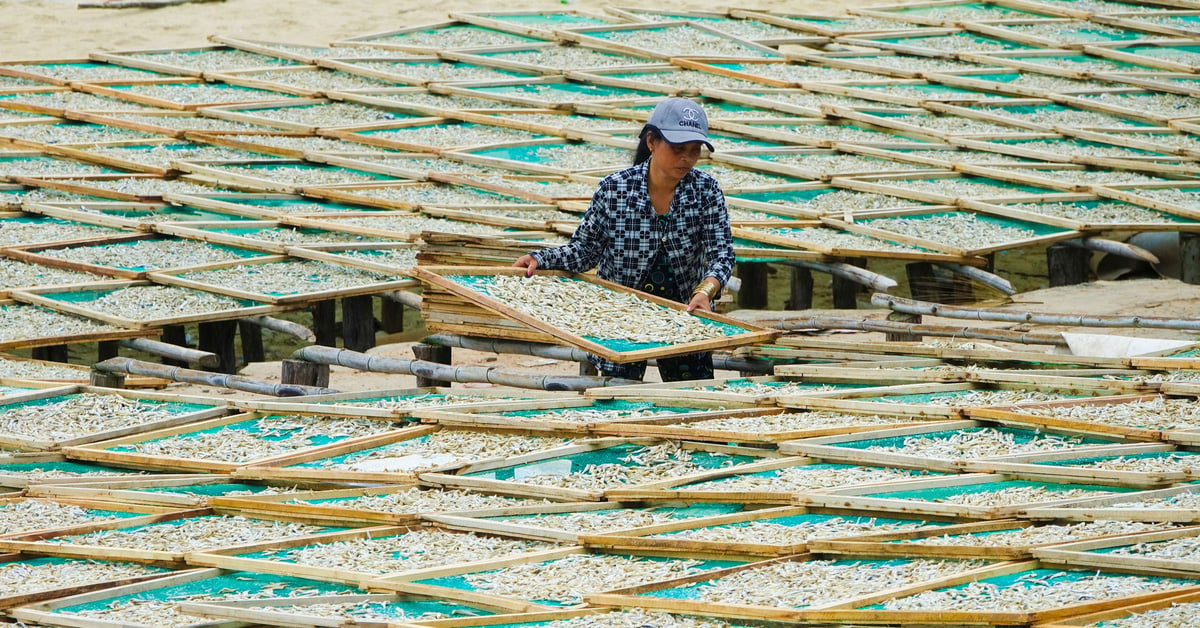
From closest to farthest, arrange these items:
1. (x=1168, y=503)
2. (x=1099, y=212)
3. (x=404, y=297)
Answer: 1. (x=1168, y=503)
2. (x=404, y=297)
3. (x=1099, y=212)

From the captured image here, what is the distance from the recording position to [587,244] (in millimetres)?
5363

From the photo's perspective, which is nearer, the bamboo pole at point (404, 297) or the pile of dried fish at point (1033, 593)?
the pile of dried fish at point (1033, 593)

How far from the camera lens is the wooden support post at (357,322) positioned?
7246 millimetres

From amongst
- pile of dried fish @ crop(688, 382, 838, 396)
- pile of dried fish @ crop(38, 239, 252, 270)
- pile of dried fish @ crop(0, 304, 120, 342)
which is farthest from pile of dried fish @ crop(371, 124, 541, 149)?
pile of dried fish @ crop(688, 382, 838, 396)

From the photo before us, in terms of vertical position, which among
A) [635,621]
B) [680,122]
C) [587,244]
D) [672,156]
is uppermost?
[680,122]

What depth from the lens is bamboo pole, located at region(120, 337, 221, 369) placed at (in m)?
5.80

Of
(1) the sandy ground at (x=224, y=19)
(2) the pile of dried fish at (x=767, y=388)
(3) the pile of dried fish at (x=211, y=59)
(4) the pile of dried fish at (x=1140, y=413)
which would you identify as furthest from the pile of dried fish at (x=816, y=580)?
(1) the sandy ground at (x=224, y=19)

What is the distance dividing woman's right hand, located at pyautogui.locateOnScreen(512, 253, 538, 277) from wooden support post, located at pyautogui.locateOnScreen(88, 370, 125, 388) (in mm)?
1419

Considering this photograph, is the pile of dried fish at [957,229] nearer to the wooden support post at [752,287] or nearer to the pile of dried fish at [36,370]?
the wooden support post at [752,287]

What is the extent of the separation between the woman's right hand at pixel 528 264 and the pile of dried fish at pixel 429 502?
52.8 inches

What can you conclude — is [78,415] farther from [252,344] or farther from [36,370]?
[252,344]

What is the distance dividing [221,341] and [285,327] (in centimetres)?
76

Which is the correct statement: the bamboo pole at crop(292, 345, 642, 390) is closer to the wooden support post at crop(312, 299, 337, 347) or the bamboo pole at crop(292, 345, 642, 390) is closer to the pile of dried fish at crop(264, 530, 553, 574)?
the pile of dried fish at crop(264, 530, 553, 574)

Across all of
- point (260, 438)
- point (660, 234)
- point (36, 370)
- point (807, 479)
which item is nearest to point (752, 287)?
point (660, 234)
